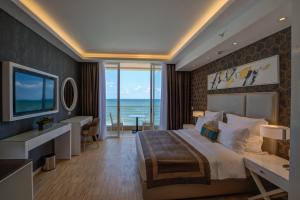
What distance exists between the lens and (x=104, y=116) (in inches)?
233

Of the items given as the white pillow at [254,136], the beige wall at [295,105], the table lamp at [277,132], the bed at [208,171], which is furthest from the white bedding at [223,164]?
the beige wall at [295,105]

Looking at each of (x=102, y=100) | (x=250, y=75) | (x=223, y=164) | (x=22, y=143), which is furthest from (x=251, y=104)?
(x=102, y=100)

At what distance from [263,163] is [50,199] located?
293cm

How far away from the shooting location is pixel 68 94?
16.1 ft

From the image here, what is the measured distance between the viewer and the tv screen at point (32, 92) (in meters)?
2.60

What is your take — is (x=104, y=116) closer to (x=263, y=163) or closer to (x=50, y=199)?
(x=50, y=199)

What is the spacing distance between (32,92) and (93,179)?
1860 mm

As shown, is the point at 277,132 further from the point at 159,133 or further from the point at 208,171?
the point at 159,133

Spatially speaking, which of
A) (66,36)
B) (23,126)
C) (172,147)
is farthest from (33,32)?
(172,147)

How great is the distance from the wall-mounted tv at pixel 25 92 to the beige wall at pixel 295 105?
3.27 m

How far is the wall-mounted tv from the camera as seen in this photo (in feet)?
7.77

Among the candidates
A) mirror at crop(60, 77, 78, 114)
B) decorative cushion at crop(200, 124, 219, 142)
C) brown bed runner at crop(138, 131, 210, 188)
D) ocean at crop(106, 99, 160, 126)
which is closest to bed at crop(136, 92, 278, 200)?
brown bed runner at crop(138, 131, 210, 188)

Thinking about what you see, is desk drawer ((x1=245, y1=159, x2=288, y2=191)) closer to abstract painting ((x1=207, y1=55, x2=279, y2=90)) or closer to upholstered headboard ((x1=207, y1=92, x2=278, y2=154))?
upholstered headboard ((x1=207, y1=92, x2=278, y2=154))

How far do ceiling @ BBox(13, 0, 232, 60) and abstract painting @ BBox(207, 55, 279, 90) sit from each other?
111 cm
